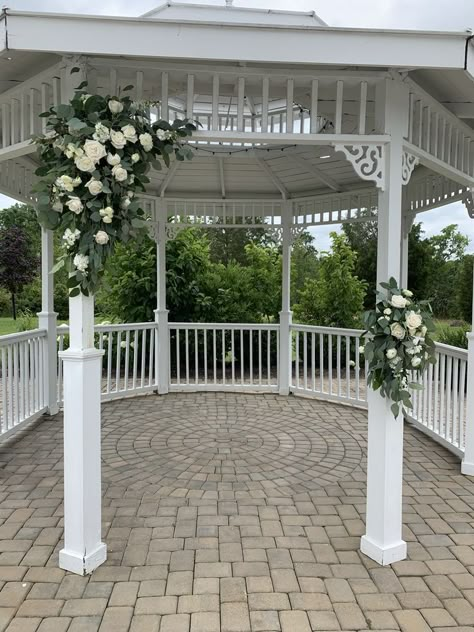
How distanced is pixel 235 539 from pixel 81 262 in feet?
5.89

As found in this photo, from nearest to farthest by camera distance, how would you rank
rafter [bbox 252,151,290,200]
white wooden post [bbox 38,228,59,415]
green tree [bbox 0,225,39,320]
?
white wooden post [bbox 38,228,59,415], rafter [bbox 252,151,290,200], green tree [bbox 0,225,39,320]

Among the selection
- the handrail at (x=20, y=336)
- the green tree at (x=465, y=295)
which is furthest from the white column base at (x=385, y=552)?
the green tree at (x=465, y=295)

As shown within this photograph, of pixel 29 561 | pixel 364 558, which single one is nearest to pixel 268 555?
pixel 364 558

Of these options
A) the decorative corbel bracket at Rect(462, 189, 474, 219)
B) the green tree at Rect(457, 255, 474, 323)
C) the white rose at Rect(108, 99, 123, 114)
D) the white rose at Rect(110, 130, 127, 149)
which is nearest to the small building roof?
the decorative corbel bracket at Rect(462, 189, 474, 219)

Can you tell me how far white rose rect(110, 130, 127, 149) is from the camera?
220 centimetres

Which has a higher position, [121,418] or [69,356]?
[69,356]

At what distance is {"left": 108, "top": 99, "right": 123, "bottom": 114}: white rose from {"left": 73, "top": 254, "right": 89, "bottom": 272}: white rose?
2.35 feet

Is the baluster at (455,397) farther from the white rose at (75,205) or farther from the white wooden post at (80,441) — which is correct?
the white rose at (75,205)

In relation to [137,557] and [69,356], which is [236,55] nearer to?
[69,356]

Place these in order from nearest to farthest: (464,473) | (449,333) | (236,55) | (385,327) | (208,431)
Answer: (236,55)
(385,327)
(464,473)
(208,431)
(449,333)

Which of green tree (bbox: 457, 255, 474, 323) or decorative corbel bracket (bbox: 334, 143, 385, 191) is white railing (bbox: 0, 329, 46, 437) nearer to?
decorative corbel bracket (bbox: 334, 143, 385, 191)

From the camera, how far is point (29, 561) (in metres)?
2.45

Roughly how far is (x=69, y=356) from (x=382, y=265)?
5.84 feet

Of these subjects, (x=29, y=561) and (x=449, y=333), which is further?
(x=449, y=333)
